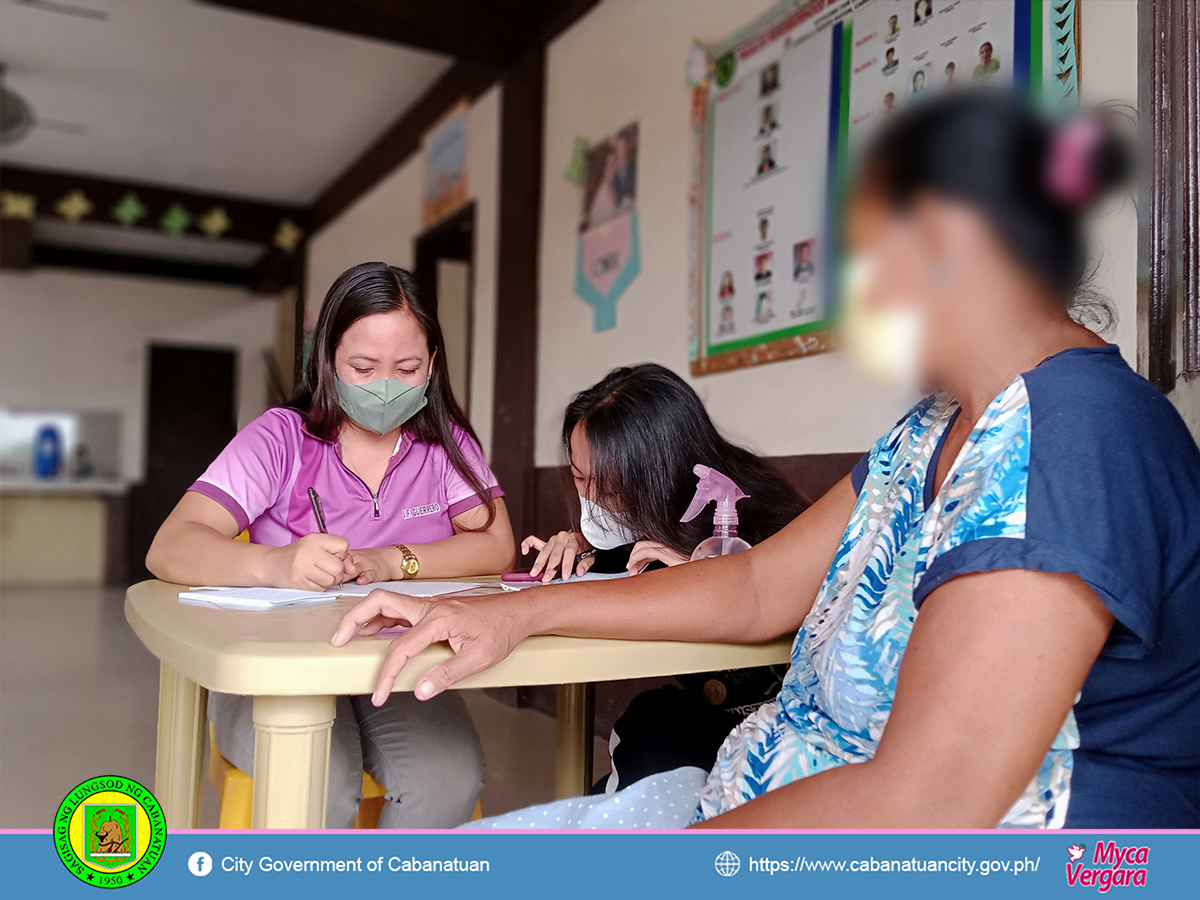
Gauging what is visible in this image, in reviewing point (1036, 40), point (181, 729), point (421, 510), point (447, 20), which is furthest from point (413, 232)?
point (447, 20)

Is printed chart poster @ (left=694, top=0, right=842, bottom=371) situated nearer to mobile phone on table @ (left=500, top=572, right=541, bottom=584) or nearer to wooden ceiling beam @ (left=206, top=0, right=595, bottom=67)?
mobile phone on table @ (left=500, top=572, right=541, bottom=584)

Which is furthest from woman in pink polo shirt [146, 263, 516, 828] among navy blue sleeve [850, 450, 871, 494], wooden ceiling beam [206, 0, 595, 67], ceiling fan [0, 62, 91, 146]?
wooden ceiling beam [206, 0, 595, 67]

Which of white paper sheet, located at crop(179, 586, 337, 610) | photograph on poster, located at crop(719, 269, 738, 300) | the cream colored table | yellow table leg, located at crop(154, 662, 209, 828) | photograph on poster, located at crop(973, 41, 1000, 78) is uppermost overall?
photograph on poster, located at crop(719, 269, 738, 300)

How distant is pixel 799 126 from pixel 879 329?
960 mm

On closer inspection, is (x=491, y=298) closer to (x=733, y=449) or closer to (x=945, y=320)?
(x=733, y=449)

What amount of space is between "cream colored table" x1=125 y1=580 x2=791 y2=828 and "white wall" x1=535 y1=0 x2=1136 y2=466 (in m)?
0.92

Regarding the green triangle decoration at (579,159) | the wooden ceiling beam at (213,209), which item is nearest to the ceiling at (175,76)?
the green triangle decoration at (579,159)

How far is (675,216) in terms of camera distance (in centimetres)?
238

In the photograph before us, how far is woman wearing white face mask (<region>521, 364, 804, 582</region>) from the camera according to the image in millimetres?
1061

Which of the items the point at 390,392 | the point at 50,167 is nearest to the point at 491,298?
the point at 390,392

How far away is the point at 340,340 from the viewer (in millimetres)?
918

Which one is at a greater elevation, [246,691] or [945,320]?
[945,320]

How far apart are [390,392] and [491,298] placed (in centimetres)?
139
